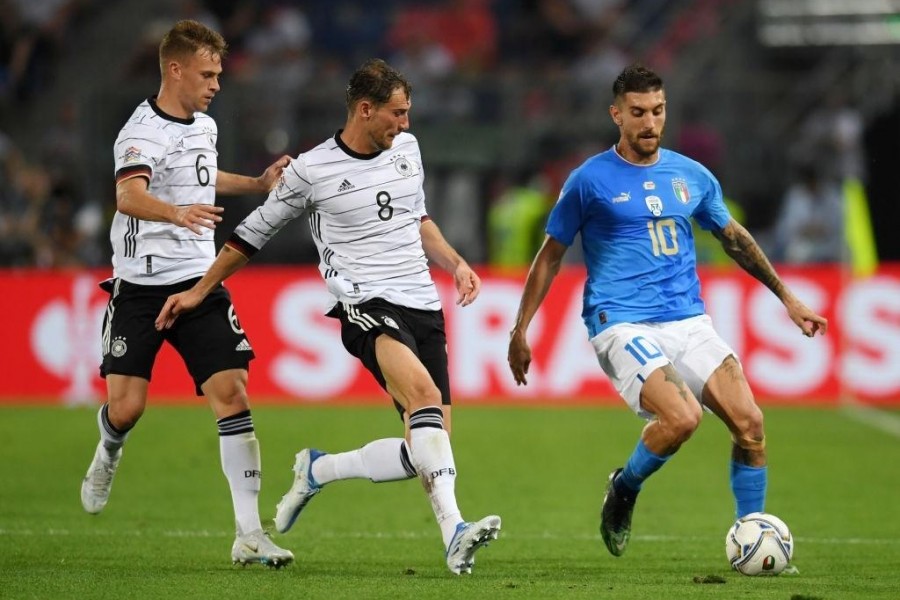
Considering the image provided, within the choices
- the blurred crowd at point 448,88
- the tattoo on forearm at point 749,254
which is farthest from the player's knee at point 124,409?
the blurred crowd at point 448,88

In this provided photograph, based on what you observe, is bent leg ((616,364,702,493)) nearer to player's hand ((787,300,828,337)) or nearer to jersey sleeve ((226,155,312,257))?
player's hand ((787,300,828,337))

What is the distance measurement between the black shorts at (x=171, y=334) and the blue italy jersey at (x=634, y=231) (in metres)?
1.73

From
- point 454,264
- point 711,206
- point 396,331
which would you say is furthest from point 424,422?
point 711,206

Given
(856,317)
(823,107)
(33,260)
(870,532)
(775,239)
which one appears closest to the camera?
(870,532)

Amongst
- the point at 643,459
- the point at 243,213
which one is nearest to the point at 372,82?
the point at 643,459

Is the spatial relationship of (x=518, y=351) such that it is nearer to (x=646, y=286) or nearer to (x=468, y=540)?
(x=646, y=286)

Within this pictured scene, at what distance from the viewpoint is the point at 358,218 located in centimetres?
755

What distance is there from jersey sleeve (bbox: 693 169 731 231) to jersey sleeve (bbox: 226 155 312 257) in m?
2.08

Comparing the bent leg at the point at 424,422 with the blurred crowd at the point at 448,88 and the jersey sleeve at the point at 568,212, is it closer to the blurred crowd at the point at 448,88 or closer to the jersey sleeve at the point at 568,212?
the jersey sleeve at the point at 568,212

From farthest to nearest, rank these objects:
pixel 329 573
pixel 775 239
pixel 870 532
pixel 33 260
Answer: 1. pixel 775 239
2. pixel 33 260
3. pixel 870 532
4. pixel 329 573

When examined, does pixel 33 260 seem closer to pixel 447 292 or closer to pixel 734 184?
pixel 447 292

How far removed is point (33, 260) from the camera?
18.1 m

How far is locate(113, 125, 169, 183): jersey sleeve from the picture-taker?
7.50m

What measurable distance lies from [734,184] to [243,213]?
20.7 feet
